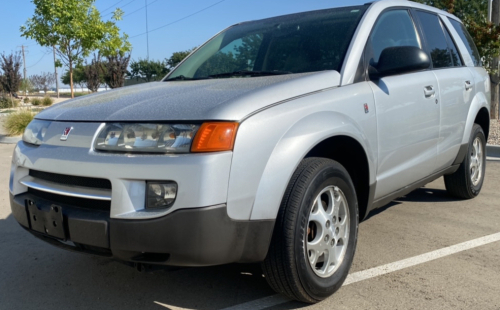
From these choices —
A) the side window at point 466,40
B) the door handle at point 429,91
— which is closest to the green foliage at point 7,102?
the side window at point 466,40

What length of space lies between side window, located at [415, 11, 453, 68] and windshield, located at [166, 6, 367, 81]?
3.01 ft

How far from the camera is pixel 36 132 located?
2.93 meters

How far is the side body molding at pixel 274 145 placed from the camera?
234 cm

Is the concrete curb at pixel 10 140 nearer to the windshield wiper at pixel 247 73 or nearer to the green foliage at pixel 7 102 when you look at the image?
the windshield wiper at pixel 247 73

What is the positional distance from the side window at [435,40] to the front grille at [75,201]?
9.76 feet

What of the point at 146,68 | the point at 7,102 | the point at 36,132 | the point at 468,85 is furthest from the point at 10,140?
the point at 146,68

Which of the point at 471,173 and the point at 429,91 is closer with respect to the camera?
the point at 429,91

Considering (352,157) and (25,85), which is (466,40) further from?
(25,85)

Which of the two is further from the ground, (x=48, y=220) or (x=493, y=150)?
(x=48, y=220)

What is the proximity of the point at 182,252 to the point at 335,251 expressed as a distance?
3.42 ft

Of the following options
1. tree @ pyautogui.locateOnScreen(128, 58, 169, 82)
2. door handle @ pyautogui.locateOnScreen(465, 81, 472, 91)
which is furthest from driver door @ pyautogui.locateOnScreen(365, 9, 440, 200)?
tree @ pyautogui.locateOnScreen(128, 58, 169, 82)

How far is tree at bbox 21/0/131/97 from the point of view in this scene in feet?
53.5

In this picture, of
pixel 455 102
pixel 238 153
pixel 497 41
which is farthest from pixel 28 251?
pixel 497 41

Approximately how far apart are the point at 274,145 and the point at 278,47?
145 centimetres
